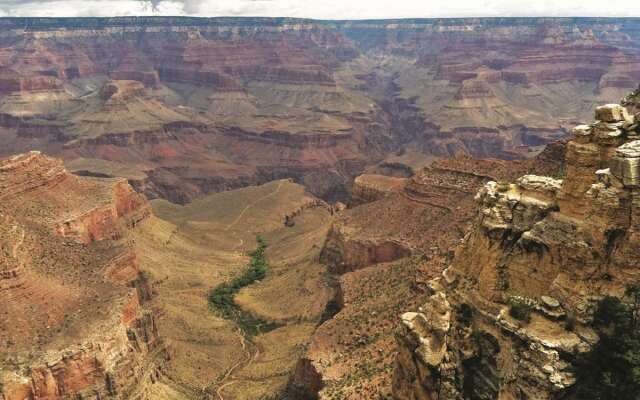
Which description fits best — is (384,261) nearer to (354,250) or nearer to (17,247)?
(354,250)

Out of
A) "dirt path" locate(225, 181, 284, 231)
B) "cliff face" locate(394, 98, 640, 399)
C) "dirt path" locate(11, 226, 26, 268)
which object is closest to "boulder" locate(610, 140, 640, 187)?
"cliff face" locate(394, 98, 640, 399)

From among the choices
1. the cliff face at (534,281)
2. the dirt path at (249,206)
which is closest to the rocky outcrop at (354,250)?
the dirt path at (249,206)

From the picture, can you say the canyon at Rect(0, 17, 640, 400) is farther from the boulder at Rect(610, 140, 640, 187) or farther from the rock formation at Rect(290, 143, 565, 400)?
the rock formation at Rect(290, 143, 565, 400)

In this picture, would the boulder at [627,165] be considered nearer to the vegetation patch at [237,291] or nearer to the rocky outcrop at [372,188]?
the vegetation patch at [237,291]

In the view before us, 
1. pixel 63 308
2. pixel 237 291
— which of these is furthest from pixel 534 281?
pixel 237 291

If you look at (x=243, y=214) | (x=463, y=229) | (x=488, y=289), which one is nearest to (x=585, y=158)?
(x=488, y=289)

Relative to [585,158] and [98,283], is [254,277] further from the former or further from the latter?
[585,158]
